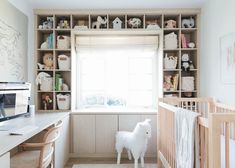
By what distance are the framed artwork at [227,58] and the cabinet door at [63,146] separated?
6.85 feet

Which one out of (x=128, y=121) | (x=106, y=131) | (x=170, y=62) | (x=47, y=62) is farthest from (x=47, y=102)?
(x=170, y=62)

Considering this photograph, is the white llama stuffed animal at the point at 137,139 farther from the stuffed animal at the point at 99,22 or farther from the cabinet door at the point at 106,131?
the stuffed animal at the point at 99,22

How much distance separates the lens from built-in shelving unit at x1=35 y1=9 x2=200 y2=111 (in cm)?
367

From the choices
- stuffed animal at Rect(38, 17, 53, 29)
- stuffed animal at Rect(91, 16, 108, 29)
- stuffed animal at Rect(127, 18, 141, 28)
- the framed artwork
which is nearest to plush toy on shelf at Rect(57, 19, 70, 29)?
stuffed animal at Rect(38, 17, 53, 29)

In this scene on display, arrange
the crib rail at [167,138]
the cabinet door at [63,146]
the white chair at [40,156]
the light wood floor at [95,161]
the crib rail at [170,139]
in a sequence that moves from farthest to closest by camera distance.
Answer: the light wood floor at [95,161], the cabinet door at [63,146], the crib rail at [167,138], the white chair at [40,156], the crib rail at [170,139]

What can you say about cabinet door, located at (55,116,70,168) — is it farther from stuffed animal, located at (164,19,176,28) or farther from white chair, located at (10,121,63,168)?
stuffed animal, located at (164,19,176,28)

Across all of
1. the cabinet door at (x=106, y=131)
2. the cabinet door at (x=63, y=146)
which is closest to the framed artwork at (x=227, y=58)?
the cabinet door at (x=106, y=131)

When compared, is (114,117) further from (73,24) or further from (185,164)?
(185,164)

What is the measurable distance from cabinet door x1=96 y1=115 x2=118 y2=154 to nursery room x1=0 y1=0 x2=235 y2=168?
0.01 meters

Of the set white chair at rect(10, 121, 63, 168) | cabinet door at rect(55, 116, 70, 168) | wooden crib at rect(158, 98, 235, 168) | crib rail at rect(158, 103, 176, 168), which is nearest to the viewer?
wooden crib at rect(158, 98, 235, 168)

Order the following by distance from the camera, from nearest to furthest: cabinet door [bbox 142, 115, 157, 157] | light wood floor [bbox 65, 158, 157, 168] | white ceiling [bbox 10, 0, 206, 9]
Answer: white ceiling [bbox 10, 0, 206, 9]
light wood floor [bbox 65, 158, 157, 168]
cabinet door [bbox 142, 115, 157, 157]

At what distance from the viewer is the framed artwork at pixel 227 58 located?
262cm

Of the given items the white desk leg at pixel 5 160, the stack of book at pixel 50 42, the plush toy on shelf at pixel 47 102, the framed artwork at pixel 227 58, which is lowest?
the white desk leg at pixel 5 160

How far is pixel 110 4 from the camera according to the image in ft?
11.3
